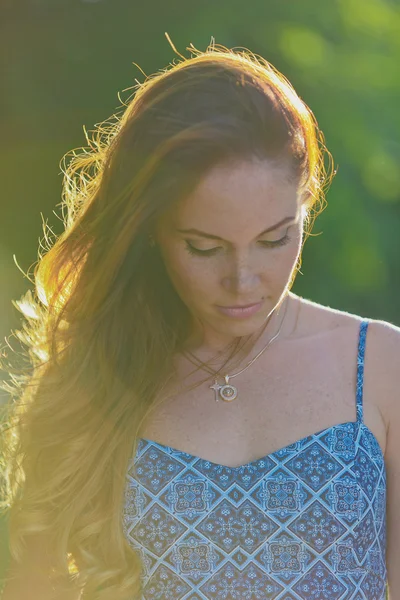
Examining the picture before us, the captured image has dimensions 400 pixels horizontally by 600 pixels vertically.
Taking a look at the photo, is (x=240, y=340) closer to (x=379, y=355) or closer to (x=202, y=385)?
(x=202, y=385)

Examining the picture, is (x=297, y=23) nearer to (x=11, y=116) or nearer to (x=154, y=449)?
(x=11, y=116)

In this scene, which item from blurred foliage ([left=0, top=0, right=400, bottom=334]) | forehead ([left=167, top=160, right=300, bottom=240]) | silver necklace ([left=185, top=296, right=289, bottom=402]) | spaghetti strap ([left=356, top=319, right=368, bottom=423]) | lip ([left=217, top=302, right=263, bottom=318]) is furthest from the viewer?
blurred foliage ([left=0, top=0, right=400, bottom=334])

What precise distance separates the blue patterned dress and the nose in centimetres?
35

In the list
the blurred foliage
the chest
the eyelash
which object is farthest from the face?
the blurred foliage

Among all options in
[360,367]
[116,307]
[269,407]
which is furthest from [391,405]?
[116,307]

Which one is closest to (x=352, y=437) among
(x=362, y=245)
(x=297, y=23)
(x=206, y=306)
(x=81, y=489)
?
(x=206, y=306)

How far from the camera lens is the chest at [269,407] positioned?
225cm

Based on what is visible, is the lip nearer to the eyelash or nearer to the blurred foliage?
the eyelash

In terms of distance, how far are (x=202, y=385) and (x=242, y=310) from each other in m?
0.31

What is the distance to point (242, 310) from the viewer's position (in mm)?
2127

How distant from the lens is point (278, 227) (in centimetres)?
204

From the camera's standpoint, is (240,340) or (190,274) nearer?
(190,274)

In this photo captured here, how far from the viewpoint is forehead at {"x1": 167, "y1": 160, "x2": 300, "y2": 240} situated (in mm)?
2002

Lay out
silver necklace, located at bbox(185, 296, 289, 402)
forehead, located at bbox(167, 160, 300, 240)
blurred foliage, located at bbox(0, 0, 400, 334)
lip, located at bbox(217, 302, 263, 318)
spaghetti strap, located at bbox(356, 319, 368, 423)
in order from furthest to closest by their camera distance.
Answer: blurred foliage, located at bbox(0, 0, 400, 334)
silver necklace, located at bbox(185, 296, 289, 402)
spaghetti strap, located at bbox(356, 319, 368, 423)
lip, located at bbox(217, 302, 263, 318)
forehead, located at bbox(167, 160, 300, 240)
